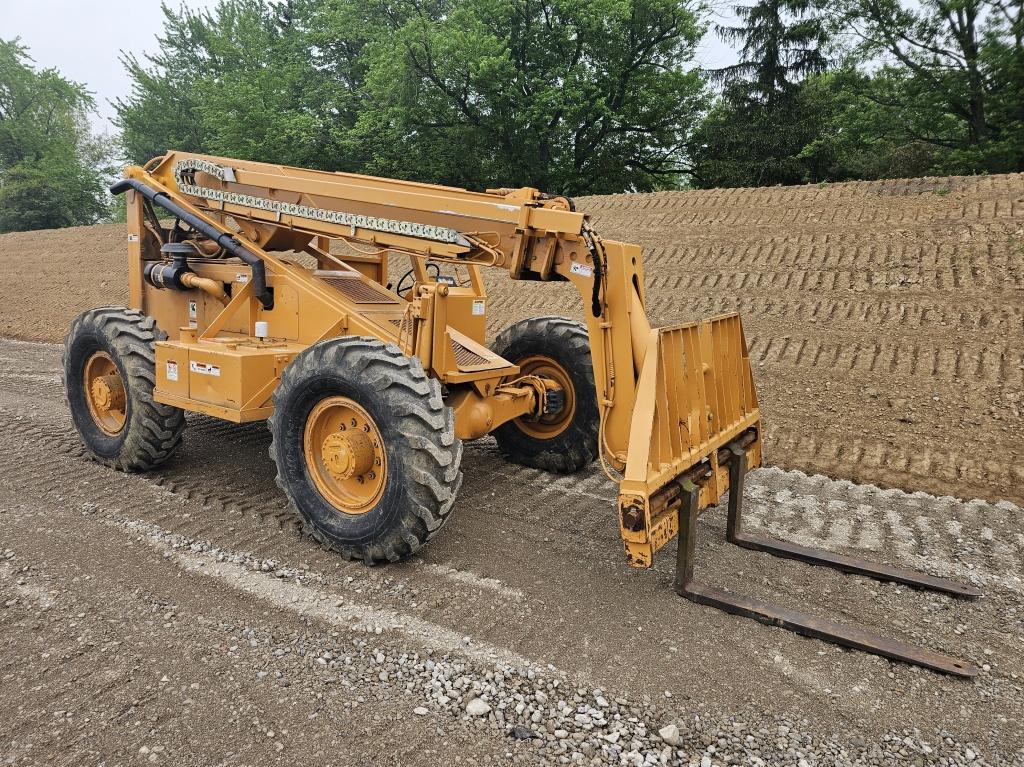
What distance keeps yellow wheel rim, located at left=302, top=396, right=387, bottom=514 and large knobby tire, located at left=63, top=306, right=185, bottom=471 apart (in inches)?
66.6

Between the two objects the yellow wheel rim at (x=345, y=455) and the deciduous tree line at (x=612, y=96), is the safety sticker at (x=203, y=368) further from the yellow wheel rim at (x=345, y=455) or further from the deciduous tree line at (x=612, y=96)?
the deciduous tree line at (x=612, y=96)

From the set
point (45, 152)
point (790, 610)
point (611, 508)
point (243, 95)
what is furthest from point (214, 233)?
point (45, 152)

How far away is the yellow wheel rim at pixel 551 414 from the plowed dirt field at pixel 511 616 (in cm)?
36

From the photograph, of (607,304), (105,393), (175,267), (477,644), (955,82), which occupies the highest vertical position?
(955,82)

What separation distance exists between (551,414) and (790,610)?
2.41 metres

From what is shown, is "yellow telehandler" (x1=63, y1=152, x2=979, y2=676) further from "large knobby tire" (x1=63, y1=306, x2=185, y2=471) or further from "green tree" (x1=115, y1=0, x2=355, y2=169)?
"green tree" (x1=115, y1=0, x2=355, y2=169)

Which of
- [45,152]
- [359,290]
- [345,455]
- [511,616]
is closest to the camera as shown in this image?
[511,616]

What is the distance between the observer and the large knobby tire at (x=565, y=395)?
17.3 feet

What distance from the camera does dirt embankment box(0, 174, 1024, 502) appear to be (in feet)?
21.1

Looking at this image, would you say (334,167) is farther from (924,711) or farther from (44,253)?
(924,711)

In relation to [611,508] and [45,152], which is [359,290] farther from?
[45,152]

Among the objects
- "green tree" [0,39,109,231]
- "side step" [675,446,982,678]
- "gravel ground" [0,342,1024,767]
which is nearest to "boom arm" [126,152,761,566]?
"side step" [675,446,982,678]

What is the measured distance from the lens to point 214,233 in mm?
5203

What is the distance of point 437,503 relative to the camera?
12.1 feet
